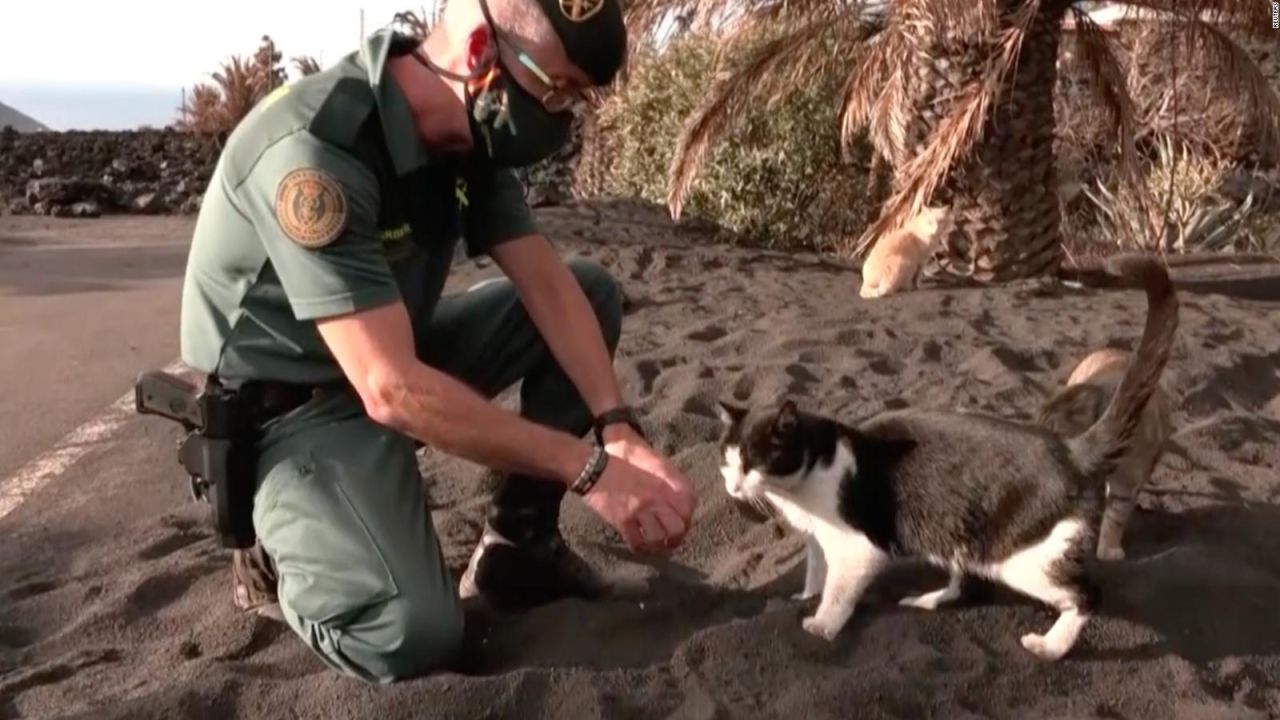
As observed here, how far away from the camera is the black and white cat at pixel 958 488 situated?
10.1 feet

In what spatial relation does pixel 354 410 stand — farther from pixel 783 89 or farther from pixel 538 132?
pixel 783 89

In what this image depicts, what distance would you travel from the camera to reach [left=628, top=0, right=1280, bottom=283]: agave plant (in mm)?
8109

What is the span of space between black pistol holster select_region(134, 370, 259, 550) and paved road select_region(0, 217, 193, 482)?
2052 mm

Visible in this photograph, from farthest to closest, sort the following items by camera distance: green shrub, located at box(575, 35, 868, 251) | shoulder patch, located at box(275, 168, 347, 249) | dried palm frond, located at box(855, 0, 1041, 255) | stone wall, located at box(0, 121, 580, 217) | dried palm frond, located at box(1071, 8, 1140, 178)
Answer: stone wall, located at box(0, 121, 580, 217) → green shrub, located at box(575, 35, 868, 251) → dried palm frond, located at box(1071, 8, 1140, 178) → dried palm frond, located at box(855, 0, 1041, 255) → shoulder patch, located at box(275, 168, 347, 249)

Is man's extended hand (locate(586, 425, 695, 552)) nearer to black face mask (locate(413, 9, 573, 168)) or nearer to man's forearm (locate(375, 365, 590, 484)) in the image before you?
man's forearm (locate(375, 365, 590, 484))

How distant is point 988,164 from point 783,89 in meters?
2.19

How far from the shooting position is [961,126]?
8016 millimetres

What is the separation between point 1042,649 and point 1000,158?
579 centimetres

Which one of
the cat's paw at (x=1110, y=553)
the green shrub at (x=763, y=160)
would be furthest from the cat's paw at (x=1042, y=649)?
the green shrub at (x=763, y=160)

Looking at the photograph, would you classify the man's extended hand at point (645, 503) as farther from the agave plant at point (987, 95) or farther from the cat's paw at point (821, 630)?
the agave plant at point (987, 95)

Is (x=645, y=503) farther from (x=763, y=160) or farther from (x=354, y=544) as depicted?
(x=763, y=160)

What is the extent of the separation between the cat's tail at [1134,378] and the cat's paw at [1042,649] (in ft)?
1.25

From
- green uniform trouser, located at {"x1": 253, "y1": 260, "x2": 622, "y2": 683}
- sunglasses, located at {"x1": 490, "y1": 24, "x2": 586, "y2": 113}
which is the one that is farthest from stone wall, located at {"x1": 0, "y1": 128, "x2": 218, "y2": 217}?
sunglasses, located at {"x1": 490, "y1": 24, "x2": 586, "y2": 113}

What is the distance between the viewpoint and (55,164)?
18766 millimetres
